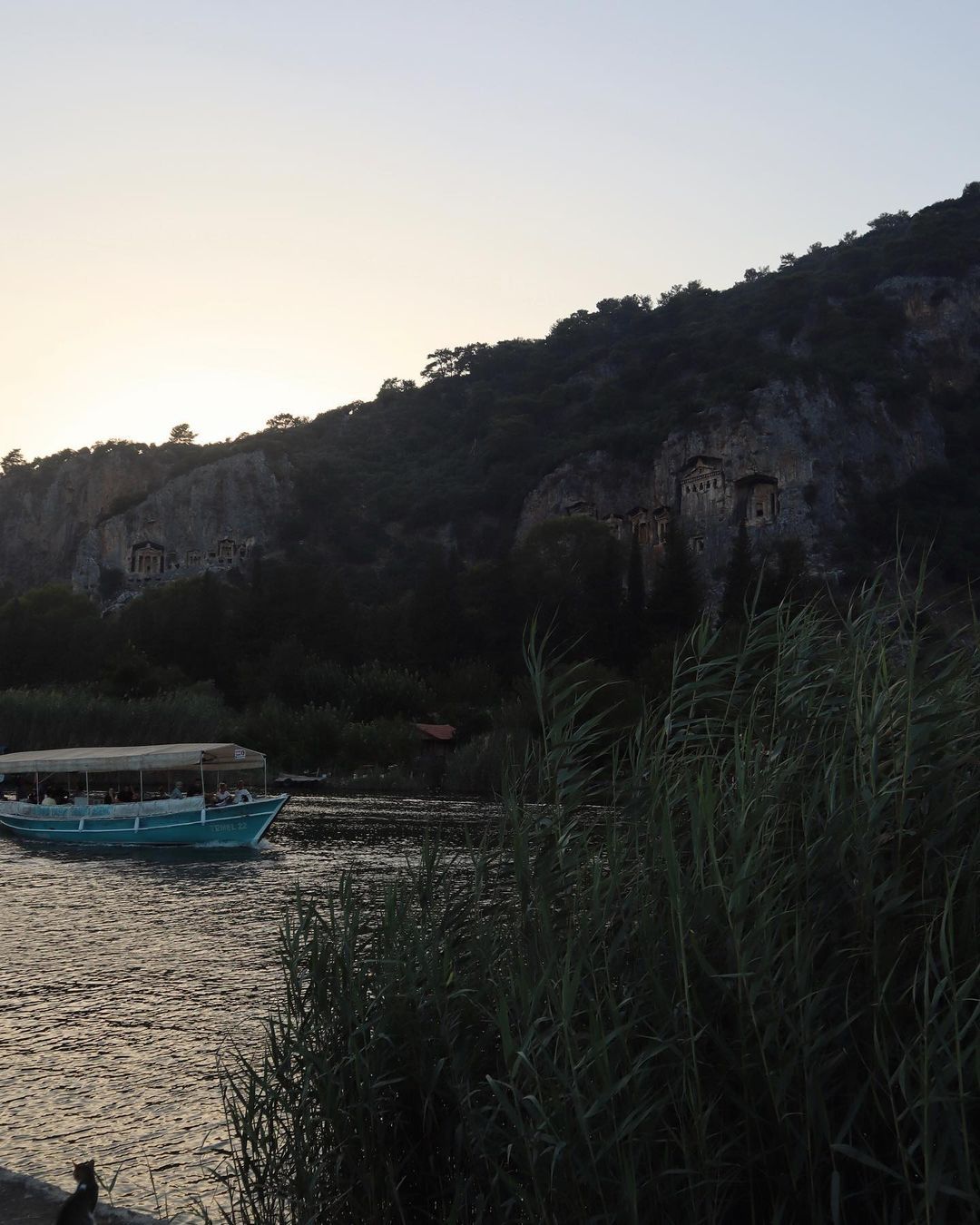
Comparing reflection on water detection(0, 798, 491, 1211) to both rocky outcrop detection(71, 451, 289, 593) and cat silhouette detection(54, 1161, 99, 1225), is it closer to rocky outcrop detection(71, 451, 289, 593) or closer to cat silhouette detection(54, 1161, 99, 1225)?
cat silhouette detection(54, 1161, 99, 1225)

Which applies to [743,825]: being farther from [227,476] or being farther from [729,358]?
[227,476]

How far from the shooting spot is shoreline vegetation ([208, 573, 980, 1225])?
6152 mm

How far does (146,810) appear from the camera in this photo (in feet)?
134

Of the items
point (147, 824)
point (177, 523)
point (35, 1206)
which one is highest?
point (177, 523)

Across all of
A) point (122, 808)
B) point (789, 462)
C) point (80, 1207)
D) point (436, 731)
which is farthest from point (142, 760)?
point (789, 462)

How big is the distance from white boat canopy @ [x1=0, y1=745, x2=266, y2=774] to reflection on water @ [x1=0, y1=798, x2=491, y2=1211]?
3775 millimetres

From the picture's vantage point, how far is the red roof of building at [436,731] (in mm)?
70938

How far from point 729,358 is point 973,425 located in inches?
1090

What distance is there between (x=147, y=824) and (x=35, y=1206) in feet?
109

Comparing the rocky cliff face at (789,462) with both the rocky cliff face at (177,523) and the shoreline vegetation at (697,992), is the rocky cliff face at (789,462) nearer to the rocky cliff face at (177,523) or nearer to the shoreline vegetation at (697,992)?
the rocky cliff face at (177,523)

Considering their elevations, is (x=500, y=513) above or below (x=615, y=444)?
below

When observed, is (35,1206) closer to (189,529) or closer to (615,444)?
(615,444)

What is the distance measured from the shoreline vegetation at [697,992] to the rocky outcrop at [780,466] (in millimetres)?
99833

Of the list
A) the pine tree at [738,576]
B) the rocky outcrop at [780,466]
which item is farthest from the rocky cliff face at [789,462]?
the pine tree at [738,576]
